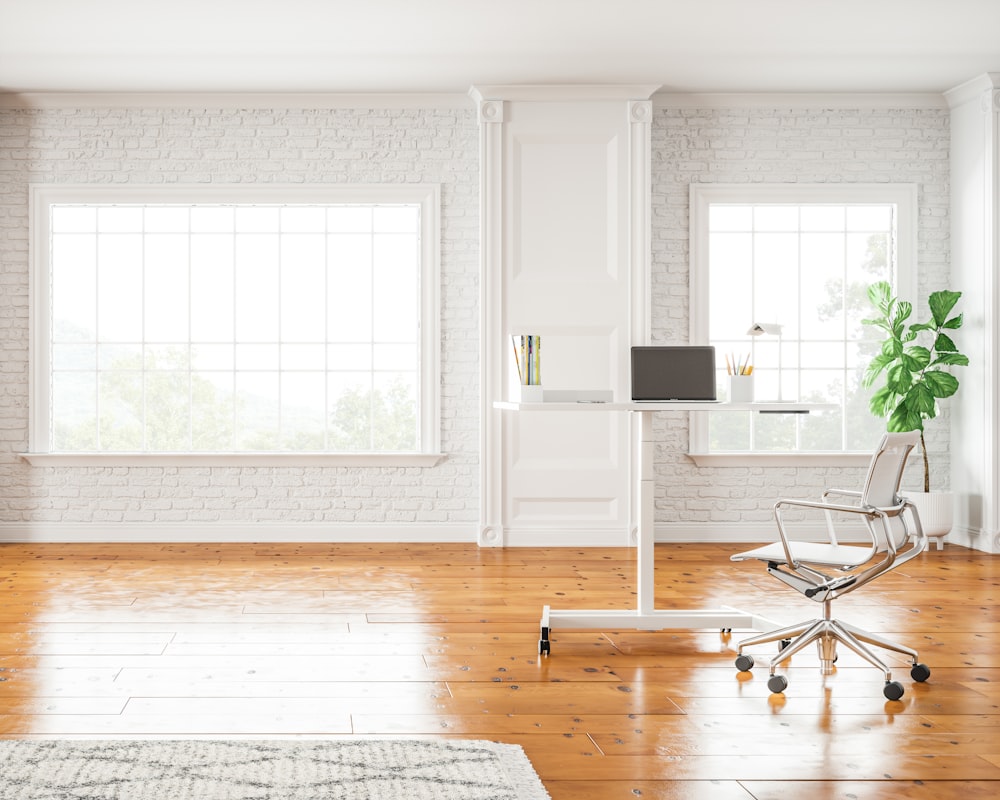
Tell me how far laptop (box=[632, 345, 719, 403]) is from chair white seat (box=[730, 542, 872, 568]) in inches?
24.6

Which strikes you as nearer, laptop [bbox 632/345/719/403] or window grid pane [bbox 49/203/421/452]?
laptop [bbox 632/345/719/403]

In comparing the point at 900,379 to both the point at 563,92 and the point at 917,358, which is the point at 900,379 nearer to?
the point at 917,358

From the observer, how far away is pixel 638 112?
652 cm

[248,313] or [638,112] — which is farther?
[248,313]

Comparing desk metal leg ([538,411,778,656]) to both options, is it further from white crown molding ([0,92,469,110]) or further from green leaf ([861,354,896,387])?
white crown molding ([0,92,469,110])

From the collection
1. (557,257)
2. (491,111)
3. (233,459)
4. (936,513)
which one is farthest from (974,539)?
(233,459)

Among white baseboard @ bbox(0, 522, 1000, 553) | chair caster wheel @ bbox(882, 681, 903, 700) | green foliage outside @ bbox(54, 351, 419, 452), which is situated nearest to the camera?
chair caster wheel @ bbox(882, 681, 903, 700)

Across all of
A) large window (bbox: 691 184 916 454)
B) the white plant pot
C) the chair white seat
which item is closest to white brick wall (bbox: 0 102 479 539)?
large window (bbox: 691 184 916 454)

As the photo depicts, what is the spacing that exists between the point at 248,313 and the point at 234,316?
0.10 metres

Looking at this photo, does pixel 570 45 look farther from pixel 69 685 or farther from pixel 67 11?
pixel 69 685

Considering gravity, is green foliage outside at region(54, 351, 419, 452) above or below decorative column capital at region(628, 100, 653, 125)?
below

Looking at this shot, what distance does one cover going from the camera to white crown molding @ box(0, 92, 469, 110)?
21.8ft

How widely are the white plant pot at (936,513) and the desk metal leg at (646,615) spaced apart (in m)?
2.97

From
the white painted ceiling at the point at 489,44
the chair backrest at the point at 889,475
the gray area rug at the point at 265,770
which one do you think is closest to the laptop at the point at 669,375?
the chair backrest at the point at 889,475
